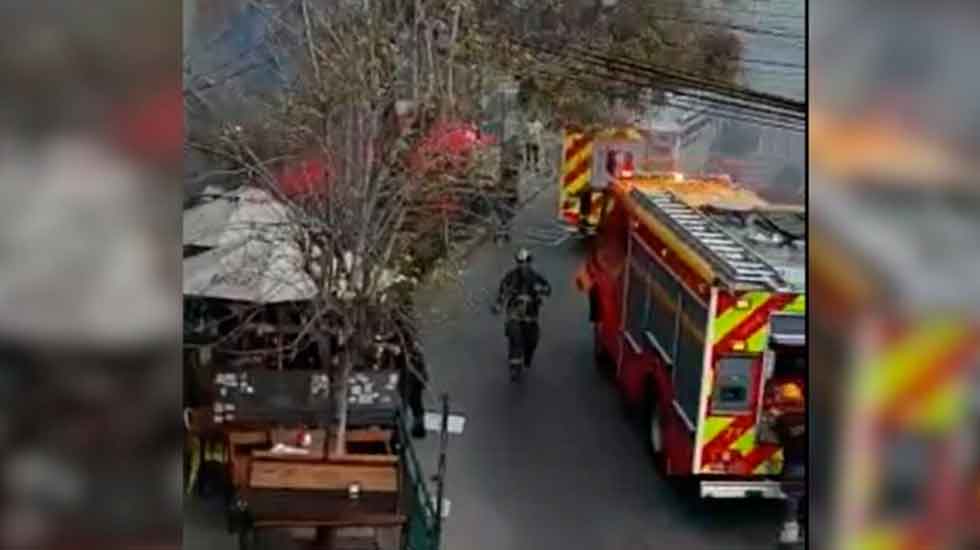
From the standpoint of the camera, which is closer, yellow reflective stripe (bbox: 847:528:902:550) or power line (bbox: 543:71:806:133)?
yellow reflective stripe (bbox: 847:528:902:550)

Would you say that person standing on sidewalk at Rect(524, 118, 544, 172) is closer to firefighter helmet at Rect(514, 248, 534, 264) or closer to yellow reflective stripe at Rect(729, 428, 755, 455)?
firefighter helmet at Rect(514, 248, 534, 264)

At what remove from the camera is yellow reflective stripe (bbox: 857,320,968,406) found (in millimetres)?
942

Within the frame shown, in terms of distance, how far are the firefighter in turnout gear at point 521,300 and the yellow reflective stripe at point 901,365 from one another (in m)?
1.09

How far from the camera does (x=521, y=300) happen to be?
2.02 m

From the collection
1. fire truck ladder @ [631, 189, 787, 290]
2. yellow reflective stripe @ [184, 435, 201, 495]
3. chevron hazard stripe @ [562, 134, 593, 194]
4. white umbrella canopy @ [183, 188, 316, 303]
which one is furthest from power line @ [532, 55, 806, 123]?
yellow reflective stripe @ [184, 435, 201, 495]

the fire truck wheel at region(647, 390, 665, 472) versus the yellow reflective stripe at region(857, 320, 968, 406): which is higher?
the yellow reflective stripe at region(857, 320, 968, 406)

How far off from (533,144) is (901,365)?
1.10 m

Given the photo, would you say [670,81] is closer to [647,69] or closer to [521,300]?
[647,69]

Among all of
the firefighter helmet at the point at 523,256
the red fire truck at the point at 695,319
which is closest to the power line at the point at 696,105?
the red fire truck at the point at 695,319

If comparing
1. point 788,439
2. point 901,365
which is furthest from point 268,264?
point 901,365

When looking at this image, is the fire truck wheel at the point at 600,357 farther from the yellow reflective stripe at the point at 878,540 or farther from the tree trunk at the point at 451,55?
the yellow reflective stripe at the point at 878,540

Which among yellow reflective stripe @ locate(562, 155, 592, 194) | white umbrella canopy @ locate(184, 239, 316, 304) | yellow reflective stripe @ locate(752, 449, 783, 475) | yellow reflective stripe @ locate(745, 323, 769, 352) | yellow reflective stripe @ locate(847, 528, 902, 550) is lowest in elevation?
yellow reflective stripe @ locate(752, 449, 783, 475)

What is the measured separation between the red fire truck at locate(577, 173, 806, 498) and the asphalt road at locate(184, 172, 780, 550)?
45mm

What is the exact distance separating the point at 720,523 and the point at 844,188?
1318mm
